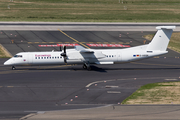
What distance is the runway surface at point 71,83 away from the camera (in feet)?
89.5

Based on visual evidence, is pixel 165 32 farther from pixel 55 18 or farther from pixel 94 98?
pixel 55 18

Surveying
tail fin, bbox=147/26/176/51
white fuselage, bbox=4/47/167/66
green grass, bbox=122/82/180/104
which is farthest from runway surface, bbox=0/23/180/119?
tail fin, bbox=147/26/176/51

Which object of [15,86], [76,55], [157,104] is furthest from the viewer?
[76,55]

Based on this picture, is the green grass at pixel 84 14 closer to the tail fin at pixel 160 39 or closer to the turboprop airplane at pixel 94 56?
the turboprop airplane at pixel 94 56

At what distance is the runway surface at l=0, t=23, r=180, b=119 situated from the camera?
2727 centimetres

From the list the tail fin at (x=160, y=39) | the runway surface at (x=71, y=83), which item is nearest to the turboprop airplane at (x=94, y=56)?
the tail fin at (x=160, y=39)

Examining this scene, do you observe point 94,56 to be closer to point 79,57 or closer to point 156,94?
point 79,57

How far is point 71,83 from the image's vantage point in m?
35.1

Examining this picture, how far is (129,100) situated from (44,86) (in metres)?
10.7

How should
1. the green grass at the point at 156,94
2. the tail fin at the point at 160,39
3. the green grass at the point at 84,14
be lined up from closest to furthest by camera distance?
the green grass at the point at 156,94 < the tail fin at the point at 160,39 < the green grass at the point at 84,14

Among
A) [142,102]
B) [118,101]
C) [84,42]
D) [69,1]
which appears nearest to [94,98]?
[118,101]

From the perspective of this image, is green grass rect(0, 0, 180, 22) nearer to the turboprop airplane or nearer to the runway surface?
the runway surface

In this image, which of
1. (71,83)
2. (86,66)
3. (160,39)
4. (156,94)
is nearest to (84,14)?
(86,66)

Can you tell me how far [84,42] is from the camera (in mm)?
62375
